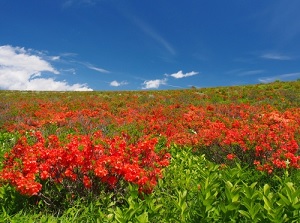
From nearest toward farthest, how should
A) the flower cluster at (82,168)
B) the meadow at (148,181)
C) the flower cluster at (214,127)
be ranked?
the meadow at (148,181)
the flower cluster at (82,168)
the flower cluster at (214,127)

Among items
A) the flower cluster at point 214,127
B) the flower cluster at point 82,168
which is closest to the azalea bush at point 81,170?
the flower cluster at point 82,168

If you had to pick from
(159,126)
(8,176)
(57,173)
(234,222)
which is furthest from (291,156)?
(159,126)

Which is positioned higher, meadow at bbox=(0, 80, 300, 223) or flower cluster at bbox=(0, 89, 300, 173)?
flower cluster at bbox=(0, 89, 300, 173)

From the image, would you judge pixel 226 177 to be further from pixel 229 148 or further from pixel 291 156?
pixel 229 148

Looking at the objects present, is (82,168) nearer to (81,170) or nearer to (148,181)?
(81,170)

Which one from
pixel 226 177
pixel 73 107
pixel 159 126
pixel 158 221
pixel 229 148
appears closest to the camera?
pixel 158 221

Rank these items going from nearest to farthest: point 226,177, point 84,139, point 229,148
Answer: point 226,177
point 84,139
point 229,148

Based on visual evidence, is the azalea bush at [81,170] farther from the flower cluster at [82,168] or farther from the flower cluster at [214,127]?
the flower cluster at [214,127]

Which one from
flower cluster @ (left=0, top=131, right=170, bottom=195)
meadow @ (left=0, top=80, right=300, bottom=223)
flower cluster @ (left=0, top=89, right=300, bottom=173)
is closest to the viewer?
meadow @ (left=0, top=80, right=300, bottom=223)

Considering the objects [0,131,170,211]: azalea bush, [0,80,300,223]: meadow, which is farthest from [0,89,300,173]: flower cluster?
[0,131,170,211]: azalea bush

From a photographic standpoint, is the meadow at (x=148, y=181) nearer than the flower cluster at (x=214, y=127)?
Yes

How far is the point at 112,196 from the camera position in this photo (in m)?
5.47

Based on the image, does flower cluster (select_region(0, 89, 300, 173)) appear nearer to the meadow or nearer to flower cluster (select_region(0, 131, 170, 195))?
the meadow

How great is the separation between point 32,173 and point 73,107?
52.8 ft
